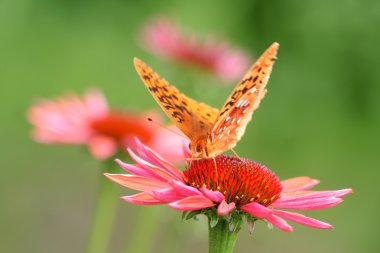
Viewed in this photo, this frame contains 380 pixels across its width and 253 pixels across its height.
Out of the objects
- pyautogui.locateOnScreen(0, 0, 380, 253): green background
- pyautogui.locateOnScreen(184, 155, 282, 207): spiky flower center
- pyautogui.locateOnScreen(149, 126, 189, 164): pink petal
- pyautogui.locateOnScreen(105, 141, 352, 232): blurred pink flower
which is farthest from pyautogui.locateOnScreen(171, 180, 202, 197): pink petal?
pyautogui.locateOnScreen(0, 0, 380, 253): green background

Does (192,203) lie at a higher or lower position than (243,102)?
lower

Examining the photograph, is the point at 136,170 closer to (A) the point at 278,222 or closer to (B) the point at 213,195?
(B) the point at 213,195

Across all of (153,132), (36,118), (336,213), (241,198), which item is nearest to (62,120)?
(36,118)

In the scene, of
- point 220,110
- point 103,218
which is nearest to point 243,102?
point 220,110

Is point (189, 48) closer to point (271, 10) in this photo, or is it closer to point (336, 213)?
point (336, 213)

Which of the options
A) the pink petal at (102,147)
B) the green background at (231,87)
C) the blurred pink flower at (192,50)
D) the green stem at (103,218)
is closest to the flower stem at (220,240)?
the green stem at (103,218)

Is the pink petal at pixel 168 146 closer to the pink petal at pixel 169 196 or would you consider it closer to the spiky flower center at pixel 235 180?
the spiky flower center at pixel 235 180
